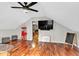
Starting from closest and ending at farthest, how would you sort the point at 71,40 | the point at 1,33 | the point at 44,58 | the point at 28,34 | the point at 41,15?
the point at 44,58 → the point at 71,40 → the point at 1,33 → the point at 41,15 → the point at 28,34

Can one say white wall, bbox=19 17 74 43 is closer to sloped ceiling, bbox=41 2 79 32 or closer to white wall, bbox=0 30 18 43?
white wall, bbox=0 30 18 43

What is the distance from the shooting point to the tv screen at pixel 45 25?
7070mm

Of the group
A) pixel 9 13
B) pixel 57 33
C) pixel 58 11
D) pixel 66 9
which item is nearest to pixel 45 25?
pixel 57 33

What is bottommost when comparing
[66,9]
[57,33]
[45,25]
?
[57,33]

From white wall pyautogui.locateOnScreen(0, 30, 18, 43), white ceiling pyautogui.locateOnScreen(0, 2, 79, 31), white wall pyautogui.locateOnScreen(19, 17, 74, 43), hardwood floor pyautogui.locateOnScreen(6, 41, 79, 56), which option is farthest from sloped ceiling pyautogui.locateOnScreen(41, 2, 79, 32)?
white wall pyautogui.locateOnScreen(0, 30, 18, 43)

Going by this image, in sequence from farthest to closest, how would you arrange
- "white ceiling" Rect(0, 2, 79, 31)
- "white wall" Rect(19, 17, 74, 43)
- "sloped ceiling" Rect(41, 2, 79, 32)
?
1. "white wall" Rect(19, 17, 74, 43)
2. "white ceiling" Rect(0, 2, 79, 31)
3. "sloped ceiling" Rect(41, 2, 79, 32)

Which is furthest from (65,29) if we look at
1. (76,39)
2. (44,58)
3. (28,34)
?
(44,58)

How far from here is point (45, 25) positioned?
23.6ft

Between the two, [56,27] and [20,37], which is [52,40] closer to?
[56,27]

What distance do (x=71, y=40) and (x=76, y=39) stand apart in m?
0.25

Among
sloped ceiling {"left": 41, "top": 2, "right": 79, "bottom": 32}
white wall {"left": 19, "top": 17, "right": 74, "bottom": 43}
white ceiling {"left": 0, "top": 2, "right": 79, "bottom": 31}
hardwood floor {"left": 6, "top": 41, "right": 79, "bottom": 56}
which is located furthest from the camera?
white wall {"left": 19, "top": 17, "right": 74, "bottom": 43}

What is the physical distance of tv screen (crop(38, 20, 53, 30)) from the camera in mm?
7070

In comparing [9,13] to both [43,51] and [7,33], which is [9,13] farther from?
[7,33]

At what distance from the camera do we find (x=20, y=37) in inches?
306
